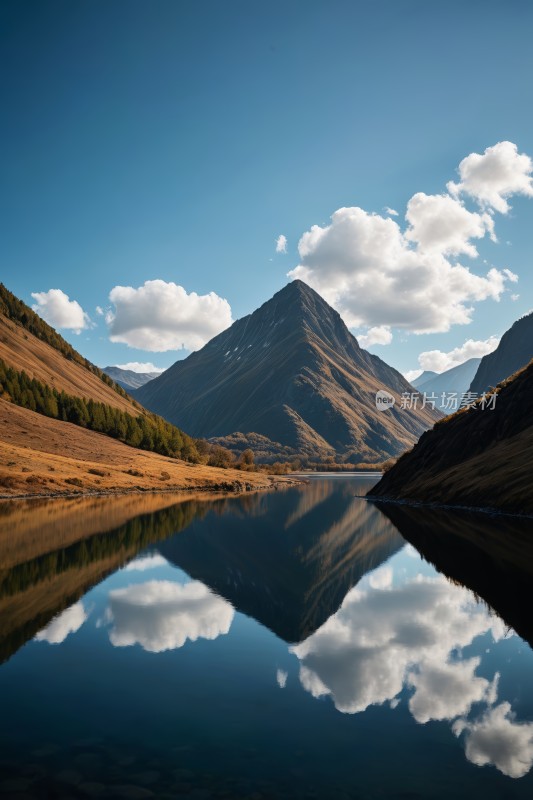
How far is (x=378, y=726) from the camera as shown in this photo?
52.8 feet

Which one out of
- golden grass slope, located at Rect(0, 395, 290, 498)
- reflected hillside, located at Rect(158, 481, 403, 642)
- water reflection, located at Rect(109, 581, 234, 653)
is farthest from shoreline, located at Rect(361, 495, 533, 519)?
golden grass slope, located at Rect(0, 395, 290, 498)

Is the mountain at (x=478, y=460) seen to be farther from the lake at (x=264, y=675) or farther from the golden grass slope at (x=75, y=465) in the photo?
the golden grass slope at (x=75, y=465)

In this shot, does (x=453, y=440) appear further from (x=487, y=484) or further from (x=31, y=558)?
(x=31, y=558)

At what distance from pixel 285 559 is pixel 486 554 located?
59.5 ft

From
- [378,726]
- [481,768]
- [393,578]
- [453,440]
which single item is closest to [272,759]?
[378,726]

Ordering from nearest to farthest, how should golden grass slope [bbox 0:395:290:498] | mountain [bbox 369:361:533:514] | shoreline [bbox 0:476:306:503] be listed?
mountain [bbox 369:361:533:514], shoreline [bbox 0:476:306:503], golden grass slope [bbox 0:395:290:498]

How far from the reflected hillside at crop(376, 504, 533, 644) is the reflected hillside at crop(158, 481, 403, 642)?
4628 millimetres

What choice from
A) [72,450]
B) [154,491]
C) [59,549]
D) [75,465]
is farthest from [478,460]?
[72,450]

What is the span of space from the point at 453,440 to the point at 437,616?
87083 mm

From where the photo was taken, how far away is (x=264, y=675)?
808 inches

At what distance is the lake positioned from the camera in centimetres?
1289

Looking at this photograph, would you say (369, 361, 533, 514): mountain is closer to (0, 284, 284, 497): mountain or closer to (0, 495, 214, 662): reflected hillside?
(0, 495, 214, 662): reflected hillside

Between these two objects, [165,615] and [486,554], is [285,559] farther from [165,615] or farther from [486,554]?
[165,615]

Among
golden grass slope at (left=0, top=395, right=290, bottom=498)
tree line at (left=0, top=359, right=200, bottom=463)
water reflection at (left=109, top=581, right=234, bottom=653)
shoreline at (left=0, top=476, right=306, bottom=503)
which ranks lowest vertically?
shoreline at (left=0, top=476, right=306, bottom=503)
